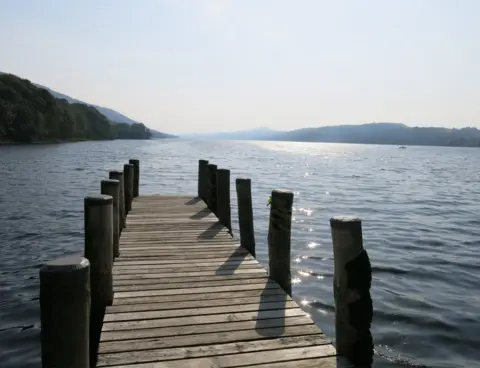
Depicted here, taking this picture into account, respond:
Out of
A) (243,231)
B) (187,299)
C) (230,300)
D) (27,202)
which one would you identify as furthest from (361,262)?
(27,202)

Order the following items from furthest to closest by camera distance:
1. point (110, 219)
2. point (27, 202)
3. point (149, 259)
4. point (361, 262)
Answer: point (27, 202) → point (149, 259) → point (110, 219) → point (361, 262)

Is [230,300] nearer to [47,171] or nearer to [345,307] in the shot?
[345,307]

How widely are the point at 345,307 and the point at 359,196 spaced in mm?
21510

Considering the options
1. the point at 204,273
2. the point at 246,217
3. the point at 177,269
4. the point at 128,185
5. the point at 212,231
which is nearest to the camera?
the point at 204,273

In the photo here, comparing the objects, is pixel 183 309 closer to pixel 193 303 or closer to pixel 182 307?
pixel 182 307

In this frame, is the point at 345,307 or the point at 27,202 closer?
the point at 345,307

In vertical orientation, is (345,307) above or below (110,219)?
below

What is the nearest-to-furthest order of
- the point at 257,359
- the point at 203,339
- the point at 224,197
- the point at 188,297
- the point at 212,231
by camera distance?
the point at 257,359, the point at 203,339, the point at 188,297, the point at 212,231, the point at 224,197

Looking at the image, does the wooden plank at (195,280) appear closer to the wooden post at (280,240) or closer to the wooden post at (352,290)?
the wooden post at (280,240)

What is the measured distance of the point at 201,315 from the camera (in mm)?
4875

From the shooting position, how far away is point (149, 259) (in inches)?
279

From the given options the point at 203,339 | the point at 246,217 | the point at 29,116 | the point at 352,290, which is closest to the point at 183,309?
the point at 203,339

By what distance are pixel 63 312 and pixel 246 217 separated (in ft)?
17.7

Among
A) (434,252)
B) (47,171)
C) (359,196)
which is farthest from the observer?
(47,171)
